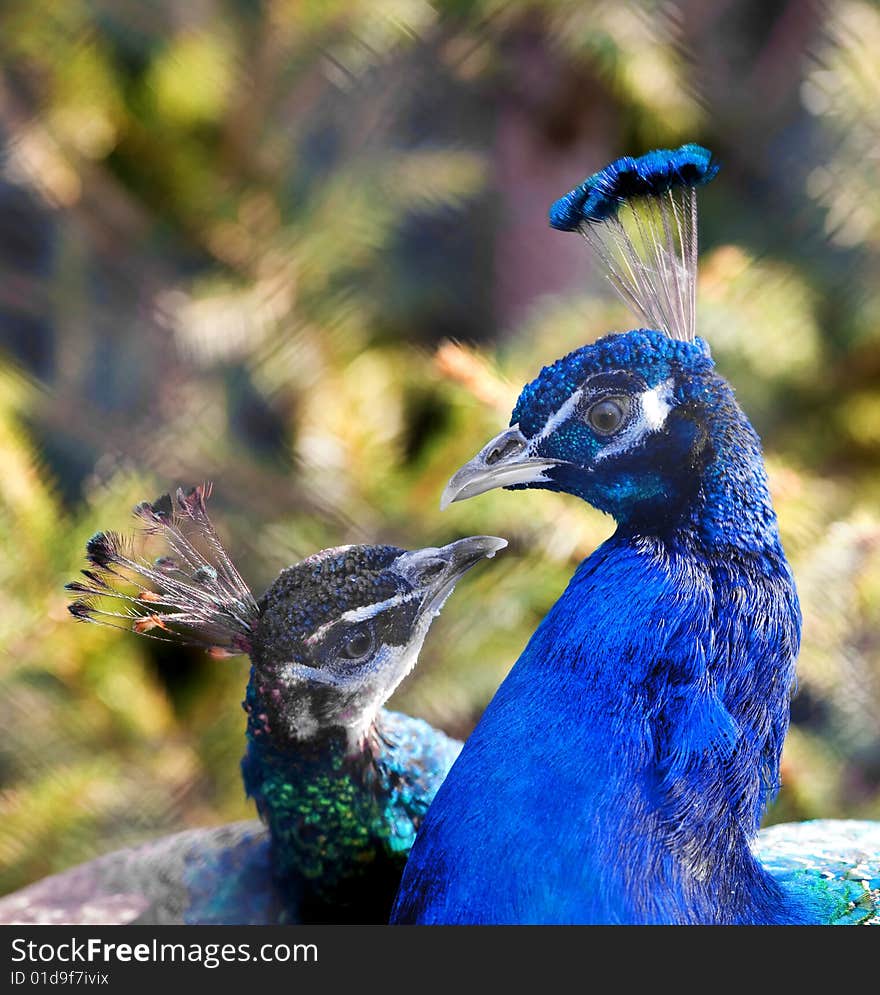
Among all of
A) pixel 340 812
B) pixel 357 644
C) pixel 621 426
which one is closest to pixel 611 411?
pixel 621 426

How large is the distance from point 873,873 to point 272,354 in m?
1.10

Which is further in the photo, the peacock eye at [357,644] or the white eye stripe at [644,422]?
the peacock eye at [357,644]

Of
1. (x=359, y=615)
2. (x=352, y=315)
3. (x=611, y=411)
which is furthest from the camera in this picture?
(x=352, y=315)

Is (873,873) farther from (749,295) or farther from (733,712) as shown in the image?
(749,295)

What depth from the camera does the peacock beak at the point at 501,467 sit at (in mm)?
674

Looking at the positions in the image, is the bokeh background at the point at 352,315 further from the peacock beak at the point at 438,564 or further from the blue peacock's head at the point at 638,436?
the blue peacock's head at the point at 638,436

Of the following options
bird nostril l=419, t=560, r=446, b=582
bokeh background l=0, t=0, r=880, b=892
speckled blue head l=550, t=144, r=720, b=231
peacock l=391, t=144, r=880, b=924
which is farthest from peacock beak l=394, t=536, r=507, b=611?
bokeh background l=0, t=0, r=880, b=892

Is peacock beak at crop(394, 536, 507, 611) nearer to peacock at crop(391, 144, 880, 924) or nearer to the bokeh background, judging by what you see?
peacock at crop(391, 144, 880, 924)

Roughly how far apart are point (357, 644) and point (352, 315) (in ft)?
3.22

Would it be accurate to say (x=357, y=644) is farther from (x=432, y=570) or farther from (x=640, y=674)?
(x=640, y=674)

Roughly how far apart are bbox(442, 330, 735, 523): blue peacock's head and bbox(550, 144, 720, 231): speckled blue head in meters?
0.10

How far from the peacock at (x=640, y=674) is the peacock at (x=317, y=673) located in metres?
0.12

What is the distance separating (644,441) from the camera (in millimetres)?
658

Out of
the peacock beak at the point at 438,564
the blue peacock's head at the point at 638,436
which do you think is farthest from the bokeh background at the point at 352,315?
the blue peacock's head at the point at 638,436
